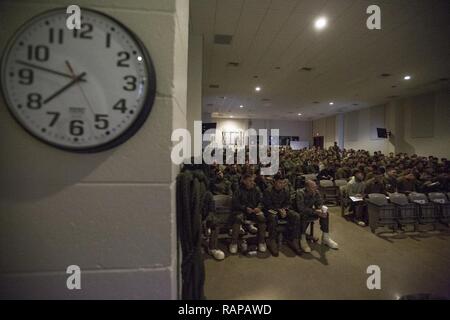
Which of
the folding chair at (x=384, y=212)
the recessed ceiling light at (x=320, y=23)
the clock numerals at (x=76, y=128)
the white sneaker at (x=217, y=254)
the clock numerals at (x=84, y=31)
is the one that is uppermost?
the recessed ceiling light at (x=320, y=23)

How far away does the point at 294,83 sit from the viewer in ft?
30.7

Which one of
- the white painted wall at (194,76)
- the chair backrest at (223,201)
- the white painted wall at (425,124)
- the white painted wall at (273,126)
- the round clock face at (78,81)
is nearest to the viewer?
the round clock face at (78,81)

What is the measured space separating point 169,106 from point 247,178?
338cm

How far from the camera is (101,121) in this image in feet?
4.08

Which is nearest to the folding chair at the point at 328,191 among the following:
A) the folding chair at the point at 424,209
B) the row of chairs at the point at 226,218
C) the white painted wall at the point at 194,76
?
the folding chair at the point at 424,209

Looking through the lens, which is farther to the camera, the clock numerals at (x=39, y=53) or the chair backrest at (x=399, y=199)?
the chair backrest at (x=399, y=199)

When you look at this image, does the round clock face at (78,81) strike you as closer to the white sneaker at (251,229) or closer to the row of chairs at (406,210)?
the white sneaker at (251,229)

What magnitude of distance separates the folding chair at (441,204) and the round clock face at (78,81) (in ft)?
20.0

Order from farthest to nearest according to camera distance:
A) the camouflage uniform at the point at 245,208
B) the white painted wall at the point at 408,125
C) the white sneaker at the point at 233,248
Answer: the white painted wall at the point at 408,125
the camouflage uniform at the point at 245,208
the white sneaker at the point at 233,248

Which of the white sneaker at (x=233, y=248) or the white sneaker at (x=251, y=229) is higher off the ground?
the white sneaker at (x=251, y=229)

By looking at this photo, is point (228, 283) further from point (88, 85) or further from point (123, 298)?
point (88, 85)

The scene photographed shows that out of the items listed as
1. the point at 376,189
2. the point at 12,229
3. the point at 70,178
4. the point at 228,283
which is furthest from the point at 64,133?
the point at 376,189

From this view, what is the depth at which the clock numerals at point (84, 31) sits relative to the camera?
1.21 m

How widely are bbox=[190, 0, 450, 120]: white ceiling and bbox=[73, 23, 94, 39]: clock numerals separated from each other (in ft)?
10.8
